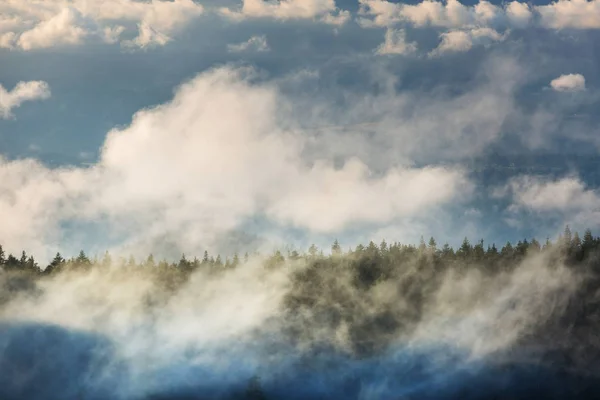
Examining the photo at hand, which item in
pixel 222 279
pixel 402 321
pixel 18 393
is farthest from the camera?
pixel 222 279

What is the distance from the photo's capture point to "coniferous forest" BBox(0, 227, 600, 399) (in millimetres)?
115750

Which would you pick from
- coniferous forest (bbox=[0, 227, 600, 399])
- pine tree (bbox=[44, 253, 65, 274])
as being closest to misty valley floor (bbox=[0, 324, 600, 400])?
coniferous forest (bbox=[0, 227, 600, 399])

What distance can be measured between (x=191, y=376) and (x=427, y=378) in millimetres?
37182

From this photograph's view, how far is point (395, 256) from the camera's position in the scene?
14075 cm

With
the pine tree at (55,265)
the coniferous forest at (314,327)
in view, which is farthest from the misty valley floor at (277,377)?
the pine tree at (55,265)

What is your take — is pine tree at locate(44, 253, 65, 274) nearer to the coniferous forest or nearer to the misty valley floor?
the coniferous forest

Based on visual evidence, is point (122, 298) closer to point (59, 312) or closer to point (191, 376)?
point (59, 312)

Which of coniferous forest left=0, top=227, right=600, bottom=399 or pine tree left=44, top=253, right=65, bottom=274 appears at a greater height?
pine tree left=44, top=253, right=65, bottom=274

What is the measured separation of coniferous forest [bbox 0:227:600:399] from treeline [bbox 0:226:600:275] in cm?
42

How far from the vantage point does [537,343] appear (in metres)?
119

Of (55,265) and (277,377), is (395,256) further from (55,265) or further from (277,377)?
(55,265)

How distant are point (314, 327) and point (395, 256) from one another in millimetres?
23867

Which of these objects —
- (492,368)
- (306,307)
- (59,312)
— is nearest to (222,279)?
(306,307)

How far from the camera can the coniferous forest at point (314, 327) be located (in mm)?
115750
